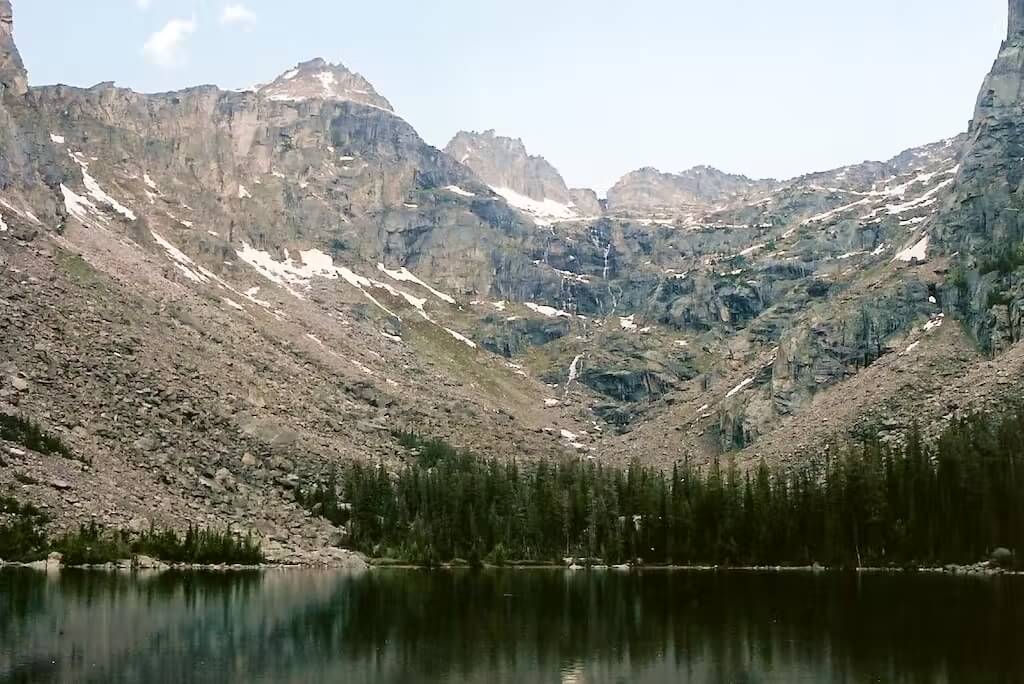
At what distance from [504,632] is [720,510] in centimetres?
8586

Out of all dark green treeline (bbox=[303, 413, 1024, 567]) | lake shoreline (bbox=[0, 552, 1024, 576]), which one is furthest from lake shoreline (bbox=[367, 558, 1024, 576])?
dark green treeline (bbox=[303, 413, 1024, 567])

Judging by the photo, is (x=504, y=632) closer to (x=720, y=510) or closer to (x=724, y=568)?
(x=724, y=568)

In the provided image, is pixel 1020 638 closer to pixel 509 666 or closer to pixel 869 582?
pixel 509 666

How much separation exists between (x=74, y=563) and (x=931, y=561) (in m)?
96.8

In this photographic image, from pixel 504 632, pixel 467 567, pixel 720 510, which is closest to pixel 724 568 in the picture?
pixel 720 510

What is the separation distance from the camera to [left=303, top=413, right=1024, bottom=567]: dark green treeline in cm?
12694

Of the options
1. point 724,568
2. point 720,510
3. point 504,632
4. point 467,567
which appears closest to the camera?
point 504,632

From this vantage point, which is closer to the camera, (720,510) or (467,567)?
(720,510)

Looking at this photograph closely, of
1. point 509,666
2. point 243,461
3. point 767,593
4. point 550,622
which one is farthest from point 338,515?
point 509,666

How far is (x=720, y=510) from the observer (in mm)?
147125

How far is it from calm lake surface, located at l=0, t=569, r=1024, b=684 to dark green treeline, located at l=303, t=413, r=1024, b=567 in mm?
22526

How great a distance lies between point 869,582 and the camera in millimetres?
107125

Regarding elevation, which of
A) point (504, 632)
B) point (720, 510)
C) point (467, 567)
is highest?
point (720, 510)

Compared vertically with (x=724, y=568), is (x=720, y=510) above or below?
Result: above
